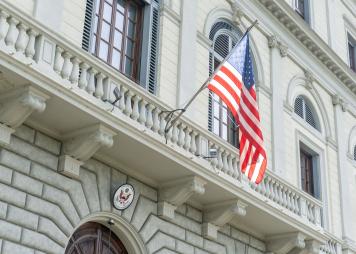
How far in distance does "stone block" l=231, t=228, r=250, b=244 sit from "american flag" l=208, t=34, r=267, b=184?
7.78ft

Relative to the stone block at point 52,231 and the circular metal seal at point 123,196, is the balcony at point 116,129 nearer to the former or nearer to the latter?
the circular metal seal at point 123,196

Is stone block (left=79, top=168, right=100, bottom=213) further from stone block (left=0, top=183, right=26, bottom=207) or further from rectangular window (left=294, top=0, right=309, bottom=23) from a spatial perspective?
rectangular window (left=294, top=0, right=309, bottom=23)

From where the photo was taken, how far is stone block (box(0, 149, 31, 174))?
1138 centimetres

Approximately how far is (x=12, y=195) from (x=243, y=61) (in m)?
5.92

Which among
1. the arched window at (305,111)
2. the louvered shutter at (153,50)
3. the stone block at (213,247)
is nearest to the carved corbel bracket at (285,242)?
the stone block at (213,247)

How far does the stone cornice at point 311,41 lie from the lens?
2181cm

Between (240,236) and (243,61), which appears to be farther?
(240,236)

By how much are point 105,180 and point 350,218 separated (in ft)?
41.0

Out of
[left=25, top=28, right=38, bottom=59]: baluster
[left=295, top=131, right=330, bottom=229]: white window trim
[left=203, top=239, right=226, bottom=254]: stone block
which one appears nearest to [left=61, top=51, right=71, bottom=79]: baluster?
[left=25, top=28, right=38, bottom=59]: baluster

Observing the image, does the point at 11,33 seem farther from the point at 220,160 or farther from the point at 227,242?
the point at 227,242

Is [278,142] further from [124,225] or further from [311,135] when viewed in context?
[124,225]

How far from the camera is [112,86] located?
42.3ft

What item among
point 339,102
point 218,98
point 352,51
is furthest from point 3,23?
point 352,51

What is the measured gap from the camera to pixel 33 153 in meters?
11.9
